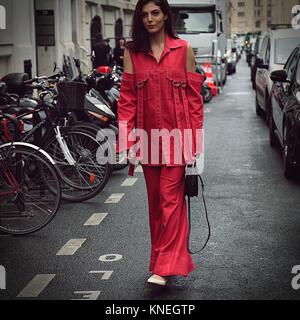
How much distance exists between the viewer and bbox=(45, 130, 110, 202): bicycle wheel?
8.18 metres

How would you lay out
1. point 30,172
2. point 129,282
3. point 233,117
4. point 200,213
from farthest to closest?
point 233,117 < point 200,213 < point 30,172 < point 129,282

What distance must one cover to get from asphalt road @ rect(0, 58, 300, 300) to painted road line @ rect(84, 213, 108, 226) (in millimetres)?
55

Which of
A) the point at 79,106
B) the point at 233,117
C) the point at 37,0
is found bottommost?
Result: the point at 233,117

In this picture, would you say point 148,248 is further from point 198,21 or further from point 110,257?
point 198,21

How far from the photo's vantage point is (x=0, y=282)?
18.1 ft

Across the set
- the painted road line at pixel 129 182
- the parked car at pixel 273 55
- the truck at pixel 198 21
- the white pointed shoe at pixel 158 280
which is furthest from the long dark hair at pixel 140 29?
the truck at pixel 198 21

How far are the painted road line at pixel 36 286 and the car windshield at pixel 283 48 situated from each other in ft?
32.2

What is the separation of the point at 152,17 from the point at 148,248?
2.03 meters

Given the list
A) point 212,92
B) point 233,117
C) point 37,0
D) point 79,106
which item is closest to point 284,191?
point 79,106

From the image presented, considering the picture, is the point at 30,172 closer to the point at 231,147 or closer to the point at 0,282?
the point at 0,282

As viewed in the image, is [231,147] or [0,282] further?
[231,147]

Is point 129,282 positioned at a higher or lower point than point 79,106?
lower

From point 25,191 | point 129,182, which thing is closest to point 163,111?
point 25,191

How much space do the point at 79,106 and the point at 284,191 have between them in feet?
7.85
